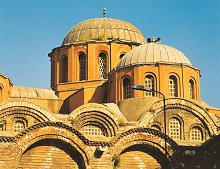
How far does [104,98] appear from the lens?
36.4 meters

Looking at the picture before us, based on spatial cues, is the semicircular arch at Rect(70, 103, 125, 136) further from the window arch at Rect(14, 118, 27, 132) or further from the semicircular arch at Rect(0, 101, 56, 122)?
the window arch at Rect(14, 118, 27, 132)

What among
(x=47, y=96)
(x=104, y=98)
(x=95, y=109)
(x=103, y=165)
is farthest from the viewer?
(x=47, y=96)

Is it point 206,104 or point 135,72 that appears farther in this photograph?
point 206,104

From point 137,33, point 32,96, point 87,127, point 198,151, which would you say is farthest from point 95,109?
point 137,33

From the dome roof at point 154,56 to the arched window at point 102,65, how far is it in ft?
20.9

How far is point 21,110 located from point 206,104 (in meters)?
16.3

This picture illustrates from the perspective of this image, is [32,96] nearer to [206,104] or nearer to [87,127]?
[87,127]

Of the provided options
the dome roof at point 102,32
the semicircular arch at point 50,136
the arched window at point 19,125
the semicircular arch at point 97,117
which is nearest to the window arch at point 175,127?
the semicircular arch at point 97,117

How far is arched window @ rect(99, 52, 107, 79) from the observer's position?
40750 millimetres

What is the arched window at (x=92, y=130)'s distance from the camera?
30011mm

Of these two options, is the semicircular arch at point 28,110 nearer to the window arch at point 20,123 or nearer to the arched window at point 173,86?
the window arch at point 20,123

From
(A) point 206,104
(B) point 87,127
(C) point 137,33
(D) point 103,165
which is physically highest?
(C) point 137,33

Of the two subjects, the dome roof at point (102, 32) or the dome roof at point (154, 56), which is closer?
the dome roof at point (154, 56)

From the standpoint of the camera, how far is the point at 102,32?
42000 mm
